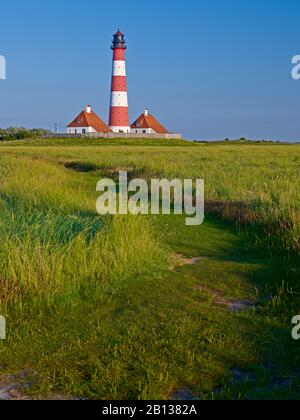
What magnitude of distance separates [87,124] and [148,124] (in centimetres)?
1142

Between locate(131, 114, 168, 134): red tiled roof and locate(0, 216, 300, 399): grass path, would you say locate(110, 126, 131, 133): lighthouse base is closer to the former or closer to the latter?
locate(131, 114, 168, 134): red tiled roof

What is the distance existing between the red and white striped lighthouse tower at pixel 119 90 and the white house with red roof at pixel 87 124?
3385 mm

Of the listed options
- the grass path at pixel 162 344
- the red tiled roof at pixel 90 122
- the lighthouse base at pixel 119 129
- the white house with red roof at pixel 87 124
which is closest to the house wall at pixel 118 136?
the lighthouse base at pixel 119 129

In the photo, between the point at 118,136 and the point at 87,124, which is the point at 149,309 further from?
the point at 87,124

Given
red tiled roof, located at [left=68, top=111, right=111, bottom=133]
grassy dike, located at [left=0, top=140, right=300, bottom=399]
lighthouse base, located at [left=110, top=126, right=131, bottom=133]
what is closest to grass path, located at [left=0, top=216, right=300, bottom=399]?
grassy dike, located at [left=0, top=140, right=300, bottom=399]

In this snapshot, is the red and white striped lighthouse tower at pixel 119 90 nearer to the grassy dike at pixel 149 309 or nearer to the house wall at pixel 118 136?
the house wall at pixel 118 136

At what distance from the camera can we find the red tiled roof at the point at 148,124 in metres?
88.7

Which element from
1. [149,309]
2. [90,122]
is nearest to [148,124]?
[90,122]

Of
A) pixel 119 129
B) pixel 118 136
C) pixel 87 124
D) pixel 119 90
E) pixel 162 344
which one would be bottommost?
pixel 162 344

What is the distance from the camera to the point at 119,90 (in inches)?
2872

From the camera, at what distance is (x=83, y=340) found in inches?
202

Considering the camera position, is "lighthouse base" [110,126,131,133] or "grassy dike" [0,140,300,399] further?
"lighthouse base" [110,126,131,133]

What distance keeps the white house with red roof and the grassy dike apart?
72.8m

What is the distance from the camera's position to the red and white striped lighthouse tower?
73.2 meters
